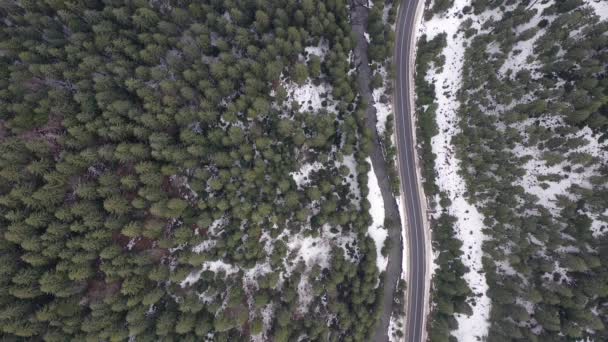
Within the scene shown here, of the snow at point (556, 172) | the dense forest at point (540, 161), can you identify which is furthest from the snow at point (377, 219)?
the snow at point (556, 172)

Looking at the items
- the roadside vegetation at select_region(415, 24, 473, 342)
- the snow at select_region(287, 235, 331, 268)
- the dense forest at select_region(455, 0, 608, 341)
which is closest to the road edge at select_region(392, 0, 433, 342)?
the roadside vegetation at select_region(415, 24, 473, 342)

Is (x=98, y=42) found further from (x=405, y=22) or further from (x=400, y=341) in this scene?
(x=400, y=341)

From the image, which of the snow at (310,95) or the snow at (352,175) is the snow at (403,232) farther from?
the snow at (310,95)

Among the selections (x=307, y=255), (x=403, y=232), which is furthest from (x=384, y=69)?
(x=307, y=255)

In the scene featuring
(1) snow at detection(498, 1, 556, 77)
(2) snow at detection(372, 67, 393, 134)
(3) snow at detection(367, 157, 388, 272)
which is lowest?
(3) snow at detection(367, 157, 388, 272)

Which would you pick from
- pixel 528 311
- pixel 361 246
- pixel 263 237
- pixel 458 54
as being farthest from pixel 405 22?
pixel 528 311

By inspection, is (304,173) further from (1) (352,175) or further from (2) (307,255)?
(2) (307,255)

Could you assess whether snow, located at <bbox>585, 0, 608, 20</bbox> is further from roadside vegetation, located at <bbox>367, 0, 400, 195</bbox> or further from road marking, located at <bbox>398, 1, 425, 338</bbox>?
roadside vegetation, located at <bbox>367, 0, 400, 195</bbox>
